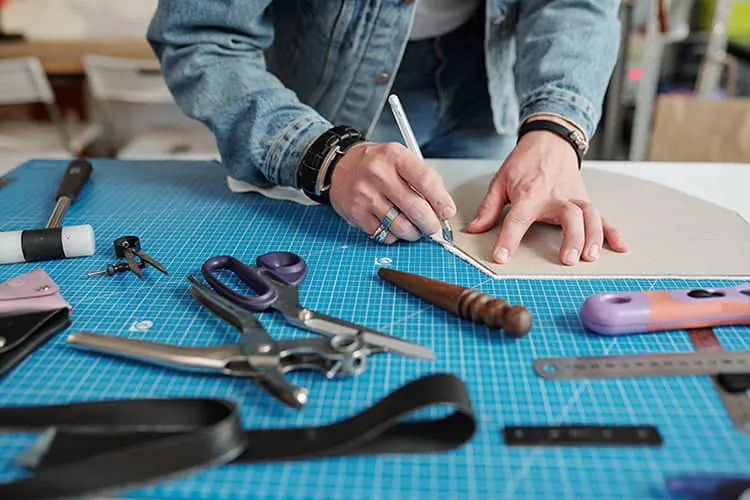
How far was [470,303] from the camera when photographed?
53cm

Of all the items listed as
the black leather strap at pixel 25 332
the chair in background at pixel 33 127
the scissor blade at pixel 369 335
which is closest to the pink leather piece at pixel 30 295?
the black leather strap at pixel 25 332

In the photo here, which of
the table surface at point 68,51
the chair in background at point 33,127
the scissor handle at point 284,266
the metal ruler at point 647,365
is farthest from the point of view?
the table surface at point 68,51

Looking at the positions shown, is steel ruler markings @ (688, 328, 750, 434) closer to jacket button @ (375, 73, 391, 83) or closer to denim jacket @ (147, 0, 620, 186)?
denim jacket @ (147, 0, 620, 186)

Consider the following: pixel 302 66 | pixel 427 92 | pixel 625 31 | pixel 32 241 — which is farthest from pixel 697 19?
pixel 32 241

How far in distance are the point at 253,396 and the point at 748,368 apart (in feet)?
1.25

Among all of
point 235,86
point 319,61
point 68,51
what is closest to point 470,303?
point 235,86

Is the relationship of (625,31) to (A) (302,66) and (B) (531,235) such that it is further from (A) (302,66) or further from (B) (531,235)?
(B) (531,235)

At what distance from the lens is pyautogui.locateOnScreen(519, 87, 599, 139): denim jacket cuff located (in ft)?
2.52

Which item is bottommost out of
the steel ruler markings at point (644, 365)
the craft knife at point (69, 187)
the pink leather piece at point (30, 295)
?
the craft knife at point (69, 187)

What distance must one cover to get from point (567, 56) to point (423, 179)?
323 mm

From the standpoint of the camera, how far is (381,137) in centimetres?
106

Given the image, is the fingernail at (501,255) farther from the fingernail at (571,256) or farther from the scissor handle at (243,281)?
the scissor handle at (243,281)

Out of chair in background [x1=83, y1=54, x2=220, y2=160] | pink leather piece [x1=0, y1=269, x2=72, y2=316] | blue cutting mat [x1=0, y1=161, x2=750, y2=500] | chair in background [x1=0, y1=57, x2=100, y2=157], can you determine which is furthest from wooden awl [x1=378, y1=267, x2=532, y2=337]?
chair in background [x1=0, y1=57, x2=100, y2=157]

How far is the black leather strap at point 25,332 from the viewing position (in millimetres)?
498
